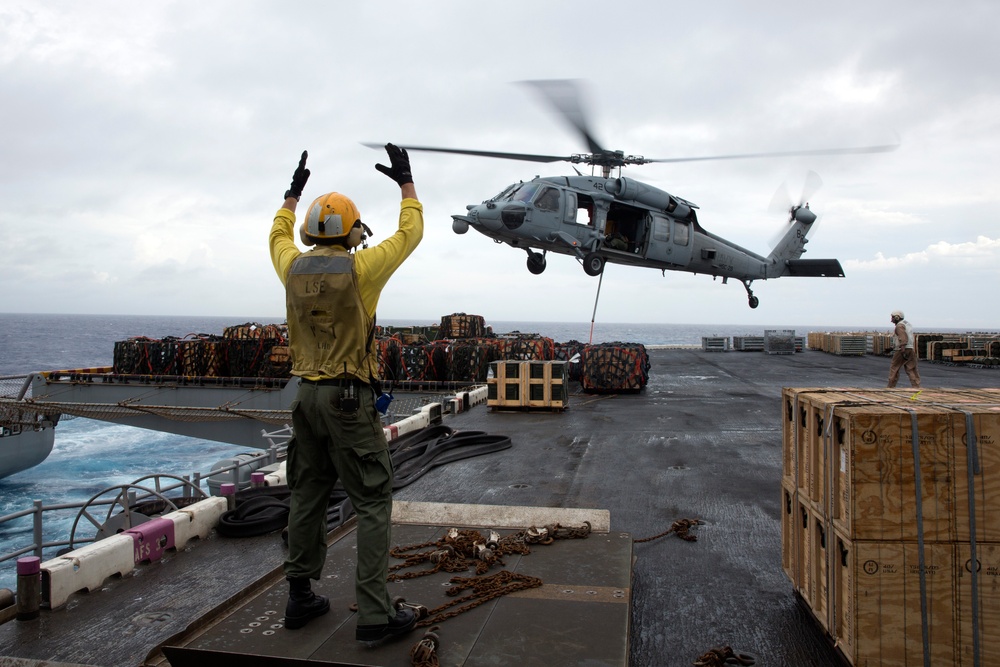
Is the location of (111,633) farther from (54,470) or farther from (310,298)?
(54,470)

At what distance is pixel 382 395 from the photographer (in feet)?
11.6

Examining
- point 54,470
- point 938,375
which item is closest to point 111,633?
point 938,375

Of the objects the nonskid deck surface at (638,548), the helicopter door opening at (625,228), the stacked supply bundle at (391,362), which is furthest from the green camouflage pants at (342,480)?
the stacked supply bundle at (391,362)

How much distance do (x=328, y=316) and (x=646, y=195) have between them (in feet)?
48.6

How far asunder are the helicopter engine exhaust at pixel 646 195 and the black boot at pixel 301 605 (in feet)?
47.2

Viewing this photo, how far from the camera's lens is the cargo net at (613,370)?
671 inches

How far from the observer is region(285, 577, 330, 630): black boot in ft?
10.8

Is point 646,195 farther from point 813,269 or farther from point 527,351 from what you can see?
point 813,269

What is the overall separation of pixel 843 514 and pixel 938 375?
76.9 feet

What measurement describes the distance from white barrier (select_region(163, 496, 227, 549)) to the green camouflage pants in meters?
2.28

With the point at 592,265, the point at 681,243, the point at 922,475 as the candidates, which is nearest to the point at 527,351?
the point at 592,265

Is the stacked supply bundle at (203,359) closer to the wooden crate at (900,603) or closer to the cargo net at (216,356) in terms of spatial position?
the cargo net at (216,356)

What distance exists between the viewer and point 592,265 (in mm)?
16734

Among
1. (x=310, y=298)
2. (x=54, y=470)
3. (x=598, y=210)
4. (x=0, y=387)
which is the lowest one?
(x=54, y=470)
